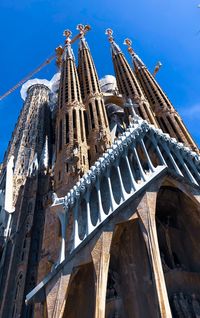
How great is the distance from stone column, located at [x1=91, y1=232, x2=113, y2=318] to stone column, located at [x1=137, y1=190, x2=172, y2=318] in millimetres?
1207

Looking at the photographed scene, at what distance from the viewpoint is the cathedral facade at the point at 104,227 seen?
9.55 metres

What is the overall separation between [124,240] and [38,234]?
6.38 meters

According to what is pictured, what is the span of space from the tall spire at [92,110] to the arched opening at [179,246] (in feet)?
16.6

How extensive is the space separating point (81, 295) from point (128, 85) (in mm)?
17829

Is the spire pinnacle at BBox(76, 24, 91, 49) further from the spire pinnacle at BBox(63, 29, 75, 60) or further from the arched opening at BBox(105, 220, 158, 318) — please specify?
the arched opening at BBox(105, 220, 158, 318)

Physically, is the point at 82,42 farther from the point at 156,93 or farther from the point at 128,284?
the point at 128,284

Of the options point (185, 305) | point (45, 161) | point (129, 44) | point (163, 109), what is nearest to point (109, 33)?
point (129, 44)

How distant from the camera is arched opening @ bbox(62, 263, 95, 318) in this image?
973 cm

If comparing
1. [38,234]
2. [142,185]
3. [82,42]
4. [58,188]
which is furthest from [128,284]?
[82,42]

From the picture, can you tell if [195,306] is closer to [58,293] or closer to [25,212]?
[58,293]

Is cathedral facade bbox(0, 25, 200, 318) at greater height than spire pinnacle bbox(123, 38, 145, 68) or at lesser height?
lesser

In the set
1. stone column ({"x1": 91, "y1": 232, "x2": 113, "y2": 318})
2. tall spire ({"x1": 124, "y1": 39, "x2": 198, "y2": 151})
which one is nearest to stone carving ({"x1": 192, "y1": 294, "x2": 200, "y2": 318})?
stone column ({"x1": 91, "y1": 232, "x2": 113, "y2": 318})

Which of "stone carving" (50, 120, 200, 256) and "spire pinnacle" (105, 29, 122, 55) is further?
"spire pinnacle" (105, 29, 122, 55)

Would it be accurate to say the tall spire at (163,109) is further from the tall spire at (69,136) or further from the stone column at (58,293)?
the stone column at (58,293)
